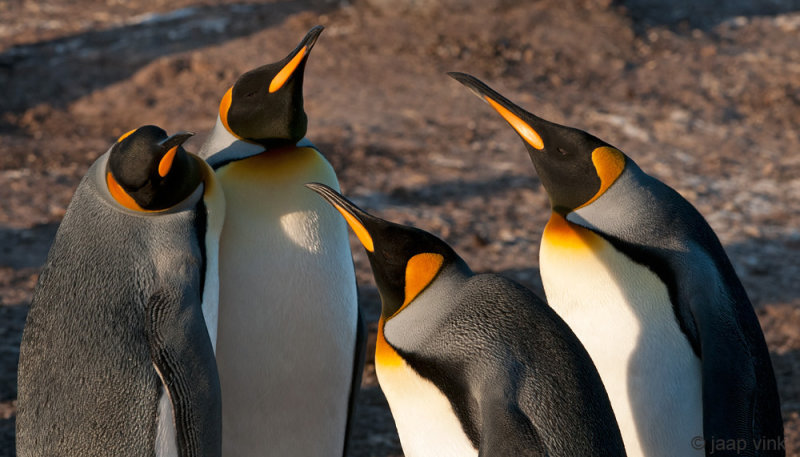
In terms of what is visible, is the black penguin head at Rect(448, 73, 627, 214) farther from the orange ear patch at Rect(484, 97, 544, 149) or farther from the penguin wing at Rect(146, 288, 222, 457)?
the penguin wing at Rect(146, 288, 222, 457)

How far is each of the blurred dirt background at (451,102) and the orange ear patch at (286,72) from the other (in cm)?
168

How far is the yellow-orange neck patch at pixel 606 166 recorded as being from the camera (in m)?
2.65

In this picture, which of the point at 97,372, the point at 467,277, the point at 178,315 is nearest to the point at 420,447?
the point at 467,277

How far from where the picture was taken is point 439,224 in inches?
220

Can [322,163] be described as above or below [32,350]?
above

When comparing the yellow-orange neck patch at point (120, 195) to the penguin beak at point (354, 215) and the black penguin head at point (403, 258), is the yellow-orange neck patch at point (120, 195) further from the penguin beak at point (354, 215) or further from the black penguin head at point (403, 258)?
the black penguin head at point (403, 258)

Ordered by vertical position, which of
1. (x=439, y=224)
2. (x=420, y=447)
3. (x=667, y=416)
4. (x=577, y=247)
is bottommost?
(x=439, y=224)

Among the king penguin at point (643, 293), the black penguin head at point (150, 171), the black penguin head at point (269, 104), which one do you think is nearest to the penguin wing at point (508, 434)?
the king penguin at point (643, 293)

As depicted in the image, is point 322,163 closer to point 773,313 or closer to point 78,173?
point 773,313

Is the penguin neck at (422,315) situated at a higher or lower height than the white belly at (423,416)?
higher

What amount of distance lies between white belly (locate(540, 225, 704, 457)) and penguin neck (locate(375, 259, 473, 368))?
0.55 meters

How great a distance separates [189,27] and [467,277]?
A: 677cm

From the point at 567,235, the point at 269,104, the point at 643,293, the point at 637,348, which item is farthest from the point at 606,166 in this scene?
the point at 269,104

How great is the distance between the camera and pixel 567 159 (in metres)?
2.68
